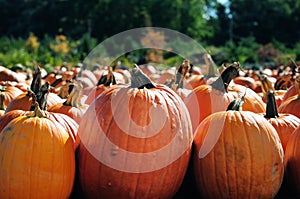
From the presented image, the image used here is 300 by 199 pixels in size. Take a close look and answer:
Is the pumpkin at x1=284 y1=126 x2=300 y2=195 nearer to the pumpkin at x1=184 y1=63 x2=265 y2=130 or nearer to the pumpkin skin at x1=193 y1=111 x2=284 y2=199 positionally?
the pumpkin skin at x1=193 y1=111 x2=284 y2=199

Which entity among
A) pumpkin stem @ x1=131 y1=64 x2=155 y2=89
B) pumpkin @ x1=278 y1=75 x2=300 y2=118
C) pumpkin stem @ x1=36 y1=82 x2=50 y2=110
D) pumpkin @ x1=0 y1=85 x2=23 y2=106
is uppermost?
pumpkin stem @ x1=131 y1=64 x2=155 y2=89

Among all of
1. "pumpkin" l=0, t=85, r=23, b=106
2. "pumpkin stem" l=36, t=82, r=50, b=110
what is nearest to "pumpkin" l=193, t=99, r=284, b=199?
"pumpkin stem" l=36, t=82, r=50, b=110

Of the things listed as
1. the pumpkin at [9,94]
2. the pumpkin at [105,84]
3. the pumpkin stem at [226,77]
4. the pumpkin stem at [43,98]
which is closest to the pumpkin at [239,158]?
the pumpkin stem at [226,77]

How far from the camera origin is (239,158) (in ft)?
6.03

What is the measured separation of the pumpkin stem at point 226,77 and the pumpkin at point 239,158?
0.53 meters

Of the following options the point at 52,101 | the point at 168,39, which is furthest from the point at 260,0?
the point at 52,101

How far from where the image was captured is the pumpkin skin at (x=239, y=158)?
1.84 m

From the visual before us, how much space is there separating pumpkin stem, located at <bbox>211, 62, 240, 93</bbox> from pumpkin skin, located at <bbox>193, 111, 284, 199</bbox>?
0.53 m

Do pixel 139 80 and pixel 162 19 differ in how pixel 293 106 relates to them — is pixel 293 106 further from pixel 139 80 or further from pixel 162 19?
pixel 162 19

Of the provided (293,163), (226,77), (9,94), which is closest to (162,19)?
(9,94)

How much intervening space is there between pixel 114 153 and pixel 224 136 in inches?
17.5

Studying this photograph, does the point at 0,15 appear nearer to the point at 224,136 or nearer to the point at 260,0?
the point at 260,0

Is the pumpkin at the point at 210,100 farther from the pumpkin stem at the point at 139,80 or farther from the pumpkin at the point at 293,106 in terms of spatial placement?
the pumpkin stem at the point at 139,80

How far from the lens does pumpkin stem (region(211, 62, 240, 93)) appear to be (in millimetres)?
2402
